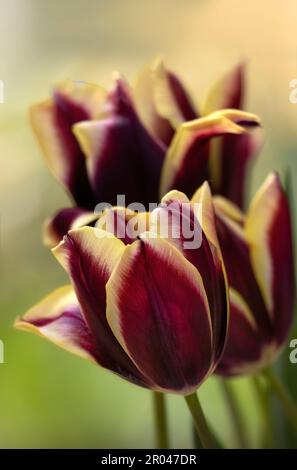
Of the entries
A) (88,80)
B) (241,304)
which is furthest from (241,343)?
(88,80)

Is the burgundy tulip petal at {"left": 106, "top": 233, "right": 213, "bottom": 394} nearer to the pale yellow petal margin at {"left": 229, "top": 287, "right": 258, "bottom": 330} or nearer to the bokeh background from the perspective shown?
the pale yellow petal margin at {"left": 229, "top": 287, "right": 258, "bottom": 330}

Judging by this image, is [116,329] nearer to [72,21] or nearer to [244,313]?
[244,313]

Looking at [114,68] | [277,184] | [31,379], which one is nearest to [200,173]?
[277,184]

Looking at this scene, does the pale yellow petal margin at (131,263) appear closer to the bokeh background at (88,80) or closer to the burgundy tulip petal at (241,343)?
the burgundy tulip petal at (241,343)

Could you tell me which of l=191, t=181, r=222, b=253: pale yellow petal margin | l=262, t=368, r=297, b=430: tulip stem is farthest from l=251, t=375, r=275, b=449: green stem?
l=191, t=181, r=222, b=253: pale yellow petal margin

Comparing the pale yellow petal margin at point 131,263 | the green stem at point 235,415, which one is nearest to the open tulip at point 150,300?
the pale yellow petal margin at point 131,263

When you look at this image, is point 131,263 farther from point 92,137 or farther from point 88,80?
point 88,80
